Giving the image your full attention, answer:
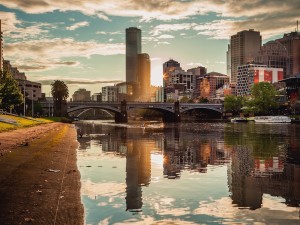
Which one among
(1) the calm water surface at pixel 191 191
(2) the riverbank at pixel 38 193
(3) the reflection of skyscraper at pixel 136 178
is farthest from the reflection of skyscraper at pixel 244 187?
(2) the riverbank at pixel 38 193

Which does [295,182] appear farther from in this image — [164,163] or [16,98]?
[16,98]

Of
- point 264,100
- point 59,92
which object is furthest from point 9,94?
point 264,100

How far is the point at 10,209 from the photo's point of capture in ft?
48.6

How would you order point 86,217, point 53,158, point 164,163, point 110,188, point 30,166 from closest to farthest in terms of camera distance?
point 86,217
point 110,188
point 30,166
point 53,158
point 164,163

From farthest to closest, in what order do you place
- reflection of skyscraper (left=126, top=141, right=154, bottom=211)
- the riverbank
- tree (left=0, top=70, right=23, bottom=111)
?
1. tree (left=0, top=70, right=23, bottom=111)
2. reflection of skyscraper (left=126, top=141, right=154, bottom=211)
3. the riverbank

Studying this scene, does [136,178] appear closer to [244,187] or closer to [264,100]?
[244,187]

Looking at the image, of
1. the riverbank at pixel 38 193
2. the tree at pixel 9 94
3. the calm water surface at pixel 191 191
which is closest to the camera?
the riverbank at pixel 38 193

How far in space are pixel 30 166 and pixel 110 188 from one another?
6232mm

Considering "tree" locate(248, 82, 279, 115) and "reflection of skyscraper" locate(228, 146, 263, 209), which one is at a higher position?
"tree" locate(248, 82, 279, 115)

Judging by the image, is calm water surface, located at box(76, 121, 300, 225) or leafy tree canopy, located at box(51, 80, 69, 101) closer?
calm water surface, located at box(76, 121, 300, 225)

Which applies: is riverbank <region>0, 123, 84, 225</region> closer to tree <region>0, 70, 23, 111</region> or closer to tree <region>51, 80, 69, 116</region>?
tree <region>0, 70, 23, 111</region>

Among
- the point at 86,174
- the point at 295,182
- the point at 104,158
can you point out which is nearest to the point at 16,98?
the point at 104,158

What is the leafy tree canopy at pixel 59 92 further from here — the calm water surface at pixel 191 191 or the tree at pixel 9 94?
the calm water surface at pixel 191 191

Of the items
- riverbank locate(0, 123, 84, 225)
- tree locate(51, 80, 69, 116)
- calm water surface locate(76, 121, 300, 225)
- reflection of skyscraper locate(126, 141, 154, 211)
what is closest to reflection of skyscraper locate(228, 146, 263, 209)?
calm water surface locate(76, 121, 300, 225)
